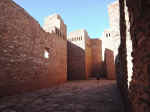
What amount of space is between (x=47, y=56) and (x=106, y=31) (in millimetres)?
13733

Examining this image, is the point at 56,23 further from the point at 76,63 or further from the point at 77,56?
the point at 76,63

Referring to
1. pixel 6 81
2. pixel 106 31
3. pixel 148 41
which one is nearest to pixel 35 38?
pixel 6 81

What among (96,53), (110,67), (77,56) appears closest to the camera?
(110,67)

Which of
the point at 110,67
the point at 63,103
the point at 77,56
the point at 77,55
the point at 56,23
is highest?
the point at 56,23

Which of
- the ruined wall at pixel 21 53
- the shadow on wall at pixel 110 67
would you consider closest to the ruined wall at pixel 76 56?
the shadow on wall at pixel 110 67

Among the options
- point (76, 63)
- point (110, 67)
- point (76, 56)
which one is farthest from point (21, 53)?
point (110, 67)

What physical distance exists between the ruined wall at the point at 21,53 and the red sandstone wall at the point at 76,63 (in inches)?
241

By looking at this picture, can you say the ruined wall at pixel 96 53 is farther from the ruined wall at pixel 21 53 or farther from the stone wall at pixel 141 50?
the stone wall at pixel 141 50

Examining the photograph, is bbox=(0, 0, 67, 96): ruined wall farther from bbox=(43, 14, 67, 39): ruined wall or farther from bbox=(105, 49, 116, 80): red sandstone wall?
bbox=(105, 49, 116, 80): red sandstone wall

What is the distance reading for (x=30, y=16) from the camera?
6688mm

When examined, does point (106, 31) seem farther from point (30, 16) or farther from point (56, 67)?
point (30, 16)

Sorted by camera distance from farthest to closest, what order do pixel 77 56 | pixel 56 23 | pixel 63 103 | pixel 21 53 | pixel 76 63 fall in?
pixel 77 56 < pixel 76 63 < pixel 56 23 < pixel 21 53 < pixel 63 103

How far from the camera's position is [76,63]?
567 inches

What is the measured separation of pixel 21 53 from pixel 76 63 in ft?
30.6
